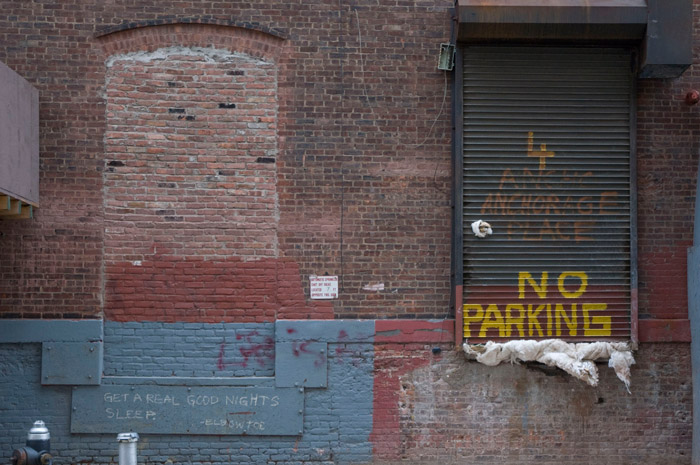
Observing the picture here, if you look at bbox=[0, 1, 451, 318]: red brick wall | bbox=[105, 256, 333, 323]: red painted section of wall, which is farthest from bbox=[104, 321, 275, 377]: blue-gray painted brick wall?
bbox=[0, 1, 451, 318]: red brick wall

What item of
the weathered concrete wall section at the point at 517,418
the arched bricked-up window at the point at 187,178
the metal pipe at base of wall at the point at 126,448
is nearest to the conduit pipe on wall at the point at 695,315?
the weathered concrete wall section at the point at 517,418

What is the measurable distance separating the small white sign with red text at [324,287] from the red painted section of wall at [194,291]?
1.21ft

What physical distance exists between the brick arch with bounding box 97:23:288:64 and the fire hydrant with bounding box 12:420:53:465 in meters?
4.66

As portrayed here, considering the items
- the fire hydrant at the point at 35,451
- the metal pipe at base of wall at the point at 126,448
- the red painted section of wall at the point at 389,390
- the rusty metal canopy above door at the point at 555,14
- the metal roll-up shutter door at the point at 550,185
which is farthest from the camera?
the metal roll-up shutter door at the point at 550,185

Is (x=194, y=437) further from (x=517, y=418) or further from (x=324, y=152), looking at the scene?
(x=517, y=418)

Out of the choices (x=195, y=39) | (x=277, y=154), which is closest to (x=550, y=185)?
(x=277, y=154)

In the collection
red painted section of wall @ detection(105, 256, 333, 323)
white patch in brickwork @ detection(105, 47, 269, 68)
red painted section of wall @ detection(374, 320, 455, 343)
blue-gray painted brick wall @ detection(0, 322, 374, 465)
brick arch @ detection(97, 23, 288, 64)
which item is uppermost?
brick arch @ detection(97, 23, 288, 64)

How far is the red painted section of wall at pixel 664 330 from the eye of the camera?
9.34m

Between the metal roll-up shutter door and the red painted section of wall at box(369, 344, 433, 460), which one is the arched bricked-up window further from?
the metal roll-up shutter door

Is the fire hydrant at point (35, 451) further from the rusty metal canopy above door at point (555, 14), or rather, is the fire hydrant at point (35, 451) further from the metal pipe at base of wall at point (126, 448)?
the rusty metal canopy above door at point (555, 14)

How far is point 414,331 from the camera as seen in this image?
9.26 meters

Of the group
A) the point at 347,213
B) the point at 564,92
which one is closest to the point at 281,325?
the point at 347,213

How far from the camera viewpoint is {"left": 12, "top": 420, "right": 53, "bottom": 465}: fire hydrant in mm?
6473

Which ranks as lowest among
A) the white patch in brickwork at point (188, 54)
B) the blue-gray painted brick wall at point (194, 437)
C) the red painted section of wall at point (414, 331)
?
the blue-gray painted brick wall at point (194, 437)
